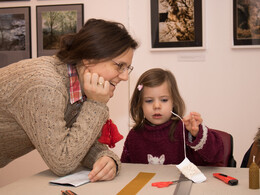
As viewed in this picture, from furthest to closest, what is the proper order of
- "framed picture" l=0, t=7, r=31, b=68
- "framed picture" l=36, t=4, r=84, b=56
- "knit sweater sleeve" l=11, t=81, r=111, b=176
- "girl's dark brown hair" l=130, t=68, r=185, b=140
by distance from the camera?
"framed picture" l=0, t=7, r=31, b=68 < "framed picture" l=36, t=4, r=84, b=56 < "girl's dark brown hair" l=130, t=68, r=185, b=140 < "knit sweater sleeve" l=11, t=81, r=111, b=176

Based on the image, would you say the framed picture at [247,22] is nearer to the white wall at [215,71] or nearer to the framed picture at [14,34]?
the white wall at [215,71]

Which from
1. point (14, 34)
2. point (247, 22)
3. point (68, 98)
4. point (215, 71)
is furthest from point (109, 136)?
point (14, 34)

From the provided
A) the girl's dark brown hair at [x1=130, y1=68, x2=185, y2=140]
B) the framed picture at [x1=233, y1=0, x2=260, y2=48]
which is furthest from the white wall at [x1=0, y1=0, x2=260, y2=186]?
the girl's dark brown hair at [x1=130, y1=68, x2=185, y2=140]

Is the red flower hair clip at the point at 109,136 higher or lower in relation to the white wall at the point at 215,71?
lower

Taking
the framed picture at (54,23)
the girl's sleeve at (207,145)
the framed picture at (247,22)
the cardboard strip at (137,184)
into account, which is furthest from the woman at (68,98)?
the framed picture at (54,23)

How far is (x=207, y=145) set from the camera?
1.84 meters

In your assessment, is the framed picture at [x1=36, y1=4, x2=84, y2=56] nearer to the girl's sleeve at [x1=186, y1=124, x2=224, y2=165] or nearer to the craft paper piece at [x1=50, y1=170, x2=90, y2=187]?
the girl's sleeve at [x1=186, y1=124, x2=224, y2=165]

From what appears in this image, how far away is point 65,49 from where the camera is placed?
5.59ft

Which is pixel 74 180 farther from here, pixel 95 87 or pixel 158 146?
pixel 158 146

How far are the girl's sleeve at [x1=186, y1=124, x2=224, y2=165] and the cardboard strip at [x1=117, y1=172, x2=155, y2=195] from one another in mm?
351

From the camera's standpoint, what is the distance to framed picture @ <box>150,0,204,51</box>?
3.25 m

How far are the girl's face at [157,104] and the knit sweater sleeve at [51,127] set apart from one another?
0.79 metres

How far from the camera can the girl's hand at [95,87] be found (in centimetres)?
155

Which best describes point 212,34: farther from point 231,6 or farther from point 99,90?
point 99,90
